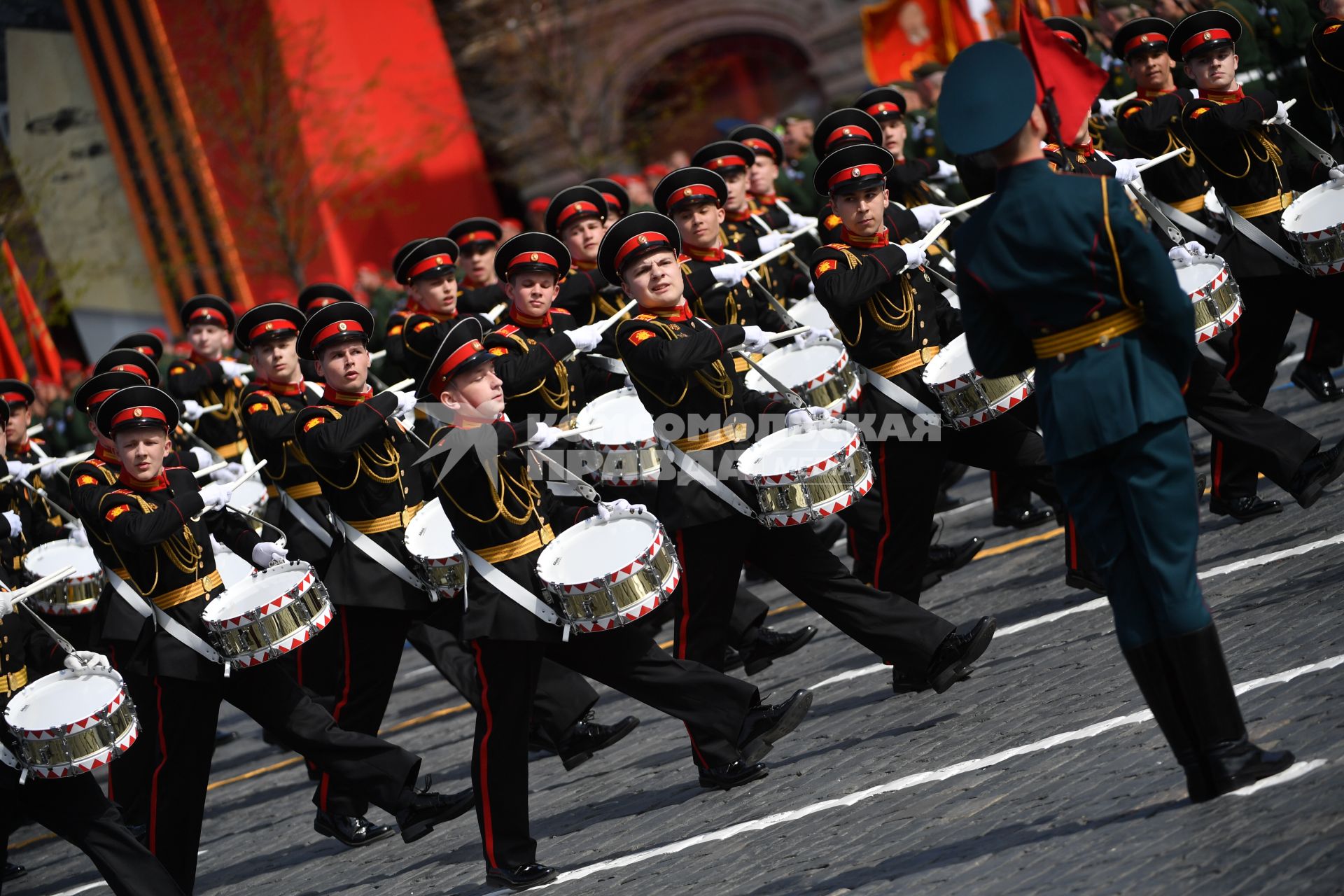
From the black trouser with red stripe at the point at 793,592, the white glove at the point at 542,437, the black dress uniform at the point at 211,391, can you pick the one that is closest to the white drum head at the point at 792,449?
the black trouser with red stripe at the point at 793,592

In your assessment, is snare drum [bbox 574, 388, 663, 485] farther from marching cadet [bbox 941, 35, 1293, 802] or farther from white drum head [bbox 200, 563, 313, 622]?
marching cadet [bbox 941, 35, 1293, 802]

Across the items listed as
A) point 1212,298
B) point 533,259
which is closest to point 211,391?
point 533,259

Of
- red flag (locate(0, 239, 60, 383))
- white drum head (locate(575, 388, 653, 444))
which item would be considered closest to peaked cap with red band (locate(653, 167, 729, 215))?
white drum head (locate(575, 388, 653, 444))

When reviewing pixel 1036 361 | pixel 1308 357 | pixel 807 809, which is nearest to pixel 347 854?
pixel 807 809

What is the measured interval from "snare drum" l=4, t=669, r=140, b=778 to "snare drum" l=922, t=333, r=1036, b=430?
3437mm

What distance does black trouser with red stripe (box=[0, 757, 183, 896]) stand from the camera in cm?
642

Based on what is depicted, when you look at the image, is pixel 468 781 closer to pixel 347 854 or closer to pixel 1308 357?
pixel 347 854

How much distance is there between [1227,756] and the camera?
4.67 m

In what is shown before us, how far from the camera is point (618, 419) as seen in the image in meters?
8.05

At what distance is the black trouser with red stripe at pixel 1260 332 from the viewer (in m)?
7.51

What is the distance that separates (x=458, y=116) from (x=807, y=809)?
20.8 metres

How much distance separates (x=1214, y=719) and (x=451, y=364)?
2.84 m

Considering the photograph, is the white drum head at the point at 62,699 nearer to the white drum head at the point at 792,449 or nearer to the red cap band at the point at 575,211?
the white drum head at the point at 792,449

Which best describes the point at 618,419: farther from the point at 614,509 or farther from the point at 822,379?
the point at 614,509
